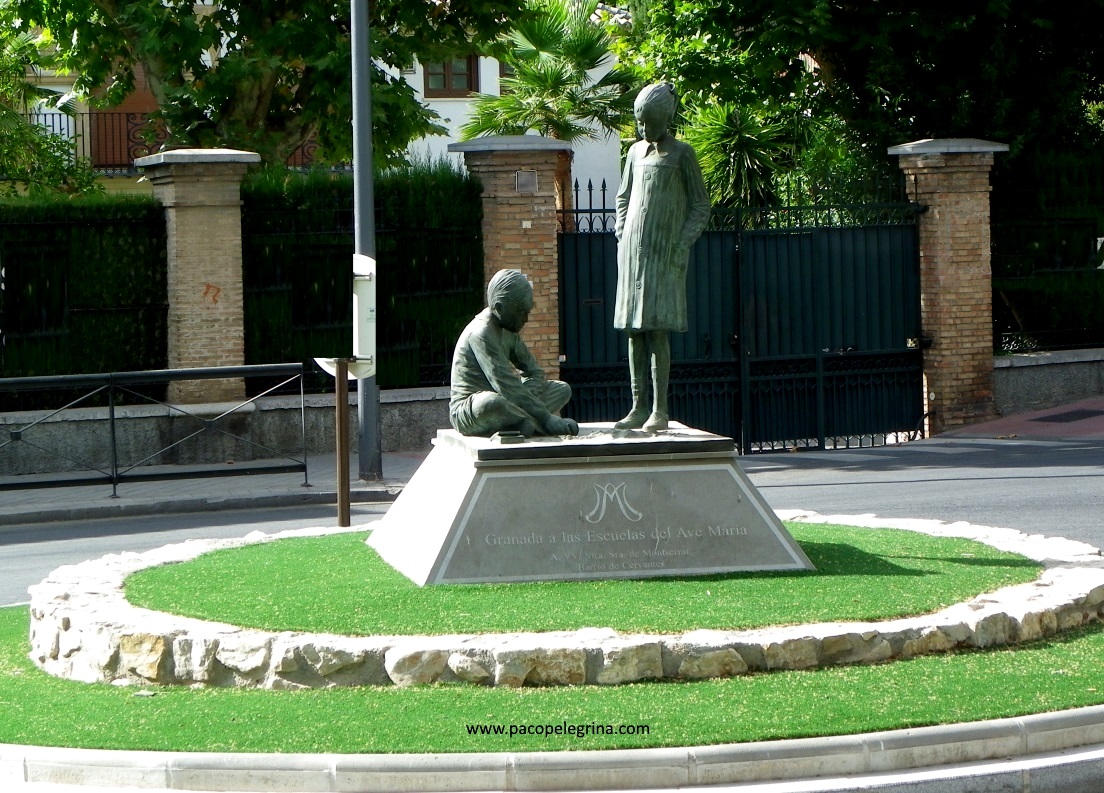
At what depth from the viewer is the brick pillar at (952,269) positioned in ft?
Answer: 59.2

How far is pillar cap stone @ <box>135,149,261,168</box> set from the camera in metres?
15.8

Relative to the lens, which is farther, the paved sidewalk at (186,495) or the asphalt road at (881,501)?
the paved sidewalk at (186,495)

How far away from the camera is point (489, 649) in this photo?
688 centimetres

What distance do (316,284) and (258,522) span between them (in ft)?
15.0

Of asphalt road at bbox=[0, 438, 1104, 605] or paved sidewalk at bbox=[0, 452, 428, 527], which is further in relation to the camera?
paved sidewalk at bbox=[0, 452, 428, 527]

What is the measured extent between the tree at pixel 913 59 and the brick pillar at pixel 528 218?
15.4ft

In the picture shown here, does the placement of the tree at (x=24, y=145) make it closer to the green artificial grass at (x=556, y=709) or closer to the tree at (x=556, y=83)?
the tree at (x=556, y=83)

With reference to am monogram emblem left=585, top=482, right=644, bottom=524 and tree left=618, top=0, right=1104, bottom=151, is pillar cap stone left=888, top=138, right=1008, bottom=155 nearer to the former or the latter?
tree left=618, top=0, right=1104, bottom=151

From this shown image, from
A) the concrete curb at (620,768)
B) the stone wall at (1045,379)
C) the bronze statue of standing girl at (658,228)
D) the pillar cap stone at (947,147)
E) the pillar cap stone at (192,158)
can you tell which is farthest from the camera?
the stone wall at (1045,379)

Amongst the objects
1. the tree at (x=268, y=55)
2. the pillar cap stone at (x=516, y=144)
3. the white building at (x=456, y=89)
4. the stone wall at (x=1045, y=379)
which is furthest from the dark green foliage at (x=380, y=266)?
the white building at (x=456, y=89)

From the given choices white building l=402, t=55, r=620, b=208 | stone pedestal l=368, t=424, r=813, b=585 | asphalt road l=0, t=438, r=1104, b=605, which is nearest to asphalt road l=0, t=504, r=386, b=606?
asphalt road l=0, t=438, r=1104, b=605

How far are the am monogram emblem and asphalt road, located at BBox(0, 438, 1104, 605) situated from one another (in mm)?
3839

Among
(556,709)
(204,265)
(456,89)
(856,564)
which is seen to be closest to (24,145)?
(204,265)

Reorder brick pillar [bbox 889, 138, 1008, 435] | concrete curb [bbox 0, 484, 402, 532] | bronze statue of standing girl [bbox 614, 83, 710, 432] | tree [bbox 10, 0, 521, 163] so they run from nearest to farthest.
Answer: bronze statue of standing girl [bbox 614, 83, 710, 432], concrete curb [bbox 0, 484, 402, 532], brick pillar [bbox 889, 138, 1008, 435], tree [bbox 10, 0, 521, 163]
